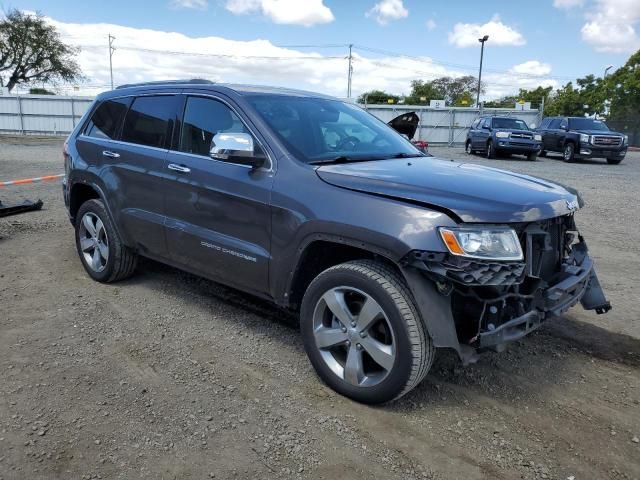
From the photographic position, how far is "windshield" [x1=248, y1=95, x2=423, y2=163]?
361 centimetres

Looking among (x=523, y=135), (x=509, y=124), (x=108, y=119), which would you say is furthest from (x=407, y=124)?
(x=509, y=124)

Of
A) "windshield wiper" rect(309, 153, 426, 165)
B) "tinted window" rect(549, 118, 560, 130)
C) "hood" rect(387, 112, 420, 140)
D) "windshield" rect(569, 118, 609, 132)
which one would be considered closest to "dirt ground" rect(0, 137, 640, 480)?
"windshield wiper" rect(309, 153, 426, 165)

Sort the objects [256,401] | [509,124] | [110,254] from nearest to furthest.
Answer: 1. [256,401]
2. [110,254]
3. [509,124]

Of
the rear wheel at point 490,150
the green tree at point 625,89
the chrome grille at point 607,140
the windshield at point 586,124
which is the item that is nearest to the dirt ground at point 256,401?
the rear wheel at point 490,150

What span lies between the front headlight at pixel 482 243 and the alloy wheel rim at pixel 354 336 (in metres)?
0.53

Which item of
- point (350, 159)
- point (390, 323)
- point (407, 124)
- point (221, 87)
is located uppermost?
point (221, 87)

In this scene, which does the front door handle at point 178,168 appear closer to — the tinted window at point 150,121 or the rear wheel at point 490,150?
the tinted window at point 150,121

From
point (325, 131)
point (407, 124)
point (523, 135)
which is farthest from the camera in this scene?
point (523, 135)

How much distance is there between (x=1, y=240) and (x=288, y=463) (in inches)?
219

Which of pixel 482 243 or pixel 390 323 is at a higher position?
pixel 482 243

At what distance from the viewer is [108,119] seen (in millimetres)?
4949

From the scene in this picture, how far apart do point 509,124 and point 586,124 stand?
114 inches

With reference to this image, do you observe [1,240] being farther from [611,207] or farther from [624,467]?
[611,207]

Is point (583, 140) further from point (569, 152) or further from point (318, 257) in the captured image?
point (318, 257)
